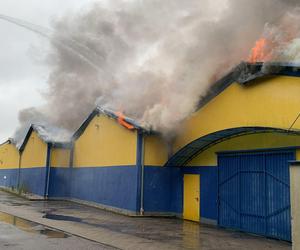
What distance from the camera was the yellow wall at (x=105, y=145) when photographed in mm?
18867

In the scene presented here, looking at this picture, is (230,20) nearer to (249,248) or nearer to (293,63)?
(293,63)

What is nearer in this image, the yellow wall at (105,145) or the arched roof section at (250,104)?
the arched roof section at (250,104)

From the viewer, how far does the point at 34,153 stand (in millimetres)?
30281

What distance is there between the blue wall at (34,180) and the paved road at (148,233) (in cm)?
1003

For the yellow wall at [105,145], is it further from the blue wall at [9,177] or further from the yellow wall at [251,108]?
the blue wall at [9,177]

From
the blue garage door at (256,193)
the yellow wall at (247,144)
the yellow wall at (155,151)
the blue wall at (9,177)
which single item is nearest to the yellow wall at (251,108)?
the yellow wall at (247,144)

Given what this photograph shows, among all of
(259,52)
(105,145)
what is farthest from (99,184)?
(259,52)

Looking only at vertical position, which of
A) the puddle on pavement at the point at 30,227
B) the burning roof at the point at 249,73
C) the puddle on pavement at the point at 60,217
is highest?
the burning roof at the point at 249,73

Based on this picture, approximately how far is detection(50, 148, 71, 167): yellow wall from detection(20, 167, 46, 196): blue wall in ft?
3.24

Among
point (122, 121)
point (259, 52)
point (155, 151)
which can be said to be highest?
point (259, 52)

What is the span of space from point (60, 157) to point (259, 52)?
1765cm

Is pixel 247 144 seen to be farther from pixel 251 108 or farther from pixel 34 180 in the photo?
pixel 34 180

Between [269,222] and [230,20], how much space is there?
24.3 feet

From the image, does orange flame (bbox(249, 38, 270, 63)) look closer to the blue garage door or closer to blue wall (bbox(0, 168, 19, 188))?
the blue garage door
